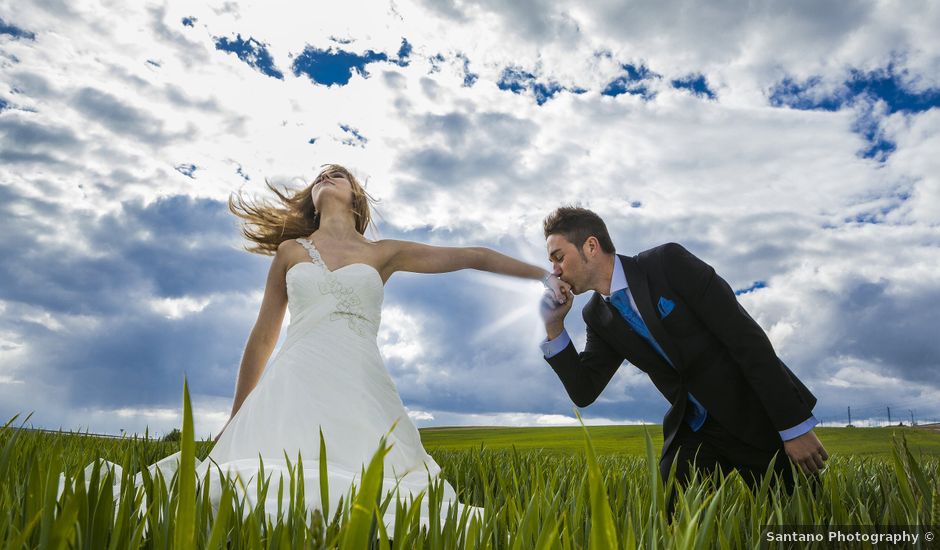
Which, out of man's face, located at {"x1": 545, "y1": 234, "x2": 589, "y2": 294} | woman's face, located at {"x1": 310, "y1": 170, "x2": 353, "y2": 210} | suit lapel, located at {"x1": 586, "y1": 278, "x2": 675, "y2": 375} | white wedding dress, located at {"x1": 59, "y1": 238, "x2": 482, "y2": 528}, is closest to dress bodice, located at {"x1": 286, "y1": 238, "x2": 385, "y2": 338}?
white wedding dress, located at {"x1": 59, "y1": 238, "x2": 482, "y2": 528}

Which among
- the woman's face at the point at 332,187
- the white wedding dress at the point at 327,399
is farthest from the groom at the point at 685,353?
the woman's face at the point at 332,187

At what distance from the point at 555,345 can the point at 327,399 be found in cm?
197

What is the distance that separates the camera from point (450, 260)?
5.94m

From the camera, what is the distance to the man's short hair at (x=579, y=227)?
5355 mm

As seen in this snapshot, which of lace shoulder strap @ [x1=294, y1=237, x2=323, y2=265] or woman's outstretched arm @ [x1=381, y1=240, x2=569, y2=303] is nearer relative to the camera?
lace shoulder strap @ [x1=294, y1=237, x2=323, y2=265]

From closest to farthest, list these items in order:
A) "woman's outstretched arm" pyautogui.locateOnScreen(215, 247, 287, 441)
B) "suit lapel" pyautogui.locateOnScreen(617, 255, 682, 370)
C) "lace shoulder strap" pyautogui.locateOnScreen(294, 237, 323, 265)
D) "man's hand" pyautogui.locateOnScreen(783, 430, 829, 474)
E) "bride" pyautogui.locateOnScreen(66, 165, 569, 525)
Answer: "man's hand" pyautogui.locateOnScreen(783, 430, 829, 474) → "bride" pyautogui.locateOnScreen(66, 165, 569, 525) → "suit lapel" pyautogui.locateOnScreen(617, 255, 682, 370) → "woman's outstretched arm" pyautogui.locateOnScreen(215, 247, 287, 441) → "lace shoulder strap" pyautogui.locateOnScreen(294, 237, 323, 265)

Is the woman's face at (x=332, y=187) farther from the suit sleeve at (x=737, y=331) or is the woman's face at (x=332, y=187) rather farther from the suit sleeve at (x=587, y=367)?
the suit sleeve at (x=737, y=331)

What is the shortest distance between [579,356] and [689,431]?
111cm

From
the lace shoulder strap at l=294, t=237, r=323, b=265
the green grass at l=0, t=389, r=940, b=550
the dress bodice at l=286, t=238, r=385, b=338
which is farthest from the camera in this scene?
the lace shoulder strap at l=294, t=237, r=323, b=265

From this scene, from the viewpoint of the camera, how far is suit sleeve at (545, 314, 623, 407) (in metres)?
5.29

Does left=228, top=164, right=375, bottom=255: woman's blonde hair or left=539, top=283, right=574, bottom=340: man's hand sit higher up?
left=228, top=164, right=375, bottom=255: woman's blonde hair

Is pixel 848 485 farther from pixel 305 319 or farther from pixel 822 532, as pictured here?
pixel 305 319

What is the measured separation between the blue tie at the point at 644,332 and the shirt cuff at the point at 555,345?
55cm

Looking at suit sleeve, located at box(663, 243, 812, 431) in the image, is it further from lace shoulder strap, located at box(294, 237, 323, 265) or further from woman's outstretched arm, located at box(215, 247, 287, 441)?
woman's outstretched arm, located at box(215, 247, 287, 441)
